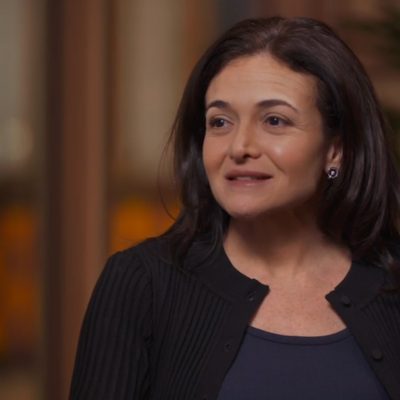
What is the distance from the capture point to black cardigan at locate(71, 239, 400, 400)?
85.0 inches

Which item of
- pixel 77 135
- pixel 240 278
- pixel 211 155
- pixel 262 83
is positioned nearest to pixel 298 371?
pixel 240 278

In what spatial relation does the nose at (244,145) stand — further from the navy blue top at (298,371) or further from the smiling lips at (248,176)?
the navy blue top at (298,371)

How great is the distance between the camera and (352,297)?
229cm

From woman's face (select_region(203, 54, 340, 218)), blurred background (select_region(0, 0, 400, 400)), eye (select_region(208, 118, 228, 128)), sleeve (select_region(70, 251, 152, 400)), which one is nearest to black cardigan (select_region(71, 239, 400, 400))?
sleeve (select_region(70, 251, 152, 400))

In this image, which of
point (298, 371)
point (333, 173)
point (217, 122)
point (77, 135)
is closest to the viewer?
point (298, 371)

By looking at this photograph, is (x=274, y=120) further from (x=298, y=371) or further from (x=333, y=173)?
(x=298, y=371)

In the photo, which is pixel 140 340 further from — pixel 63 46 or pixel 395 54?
pixel 63 46

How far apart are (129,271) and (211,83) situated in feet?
1.39

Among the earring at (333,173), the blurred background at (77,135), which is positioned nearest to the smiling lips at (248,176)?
the earring at (333,173)

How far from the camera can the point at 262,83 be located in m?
2.20

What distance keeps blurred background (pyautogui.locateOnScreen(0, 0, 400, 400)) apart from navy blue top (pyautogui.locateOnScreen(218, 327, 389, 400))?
6.20 feet

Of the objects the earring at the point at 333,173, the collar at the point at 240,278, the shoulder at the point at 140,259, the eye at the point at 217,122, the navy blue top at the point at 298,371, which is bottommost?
the navy blue top at the point at 298,371

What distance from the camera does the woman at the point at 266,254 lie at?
2164mm

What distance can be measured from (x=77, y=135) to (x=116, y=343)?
2102mm
